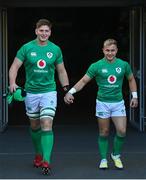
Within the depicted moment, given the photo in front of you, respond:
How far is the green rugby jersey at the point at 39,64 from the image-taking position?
23.2 feet

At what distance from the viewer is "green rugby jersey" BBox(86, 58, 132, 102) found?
7.22 m

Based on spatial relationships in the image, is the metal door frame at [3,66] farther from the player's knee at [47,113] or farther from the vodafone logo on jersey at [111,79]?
the vodafone logo on jersey at [111,79]

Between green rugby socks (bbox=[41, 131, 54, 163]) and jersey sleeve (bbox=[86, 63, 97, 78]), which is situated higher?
jersey sleeve (bbox=[86, 63, 97, 78])

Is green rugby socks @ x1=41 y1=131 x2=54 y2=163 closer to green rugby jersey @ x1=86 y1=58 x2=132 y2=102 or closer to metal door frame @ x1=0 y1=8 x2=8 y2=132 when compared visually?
green rugby jersey @ x1=86 y1=58 x2=132 y2=102

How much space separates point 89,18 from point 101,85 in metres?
15.4

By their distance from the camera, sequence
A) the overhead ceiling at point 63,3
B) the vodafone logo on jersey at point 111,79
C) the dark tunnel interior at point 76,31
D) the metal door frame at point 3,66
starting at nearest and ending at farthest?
the vodafone logo on jersey at point 111,79 → the metal door frame at point 3,66 → the overhead ceiling at point 63,3 → the dark tunnel interior at point 76,31

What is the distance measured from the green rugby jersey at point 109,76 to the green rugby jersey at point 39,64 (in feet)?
1.59

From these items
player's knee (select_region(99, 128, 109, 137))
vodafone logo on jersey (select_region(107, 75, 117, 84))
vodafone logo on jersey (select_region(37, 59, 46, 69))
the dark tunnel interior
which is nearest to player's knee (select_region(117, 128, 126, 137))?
player's knee (select_region(99, 128, 109, 137))

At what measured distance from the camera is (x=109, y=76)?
7.22 m

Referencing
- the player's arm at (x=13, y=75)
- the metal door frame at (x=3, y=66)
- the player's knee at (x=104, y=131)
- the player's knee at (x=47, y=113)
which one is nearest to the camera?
the player's arm at (x=13, y=75)

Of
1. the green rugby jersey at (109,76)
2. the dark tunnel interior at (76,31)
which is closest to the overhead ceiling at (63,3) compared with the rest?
the green rugby jersey at (109,76)

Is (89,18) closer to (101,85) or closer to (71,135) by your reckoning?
(71,135)

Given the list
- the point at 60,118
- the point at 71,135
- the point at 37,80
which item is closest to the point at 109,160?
the point at 37,80

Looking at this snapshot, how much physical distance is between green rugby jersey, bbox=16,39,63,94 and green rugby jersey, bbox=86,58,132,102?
0.48 m
